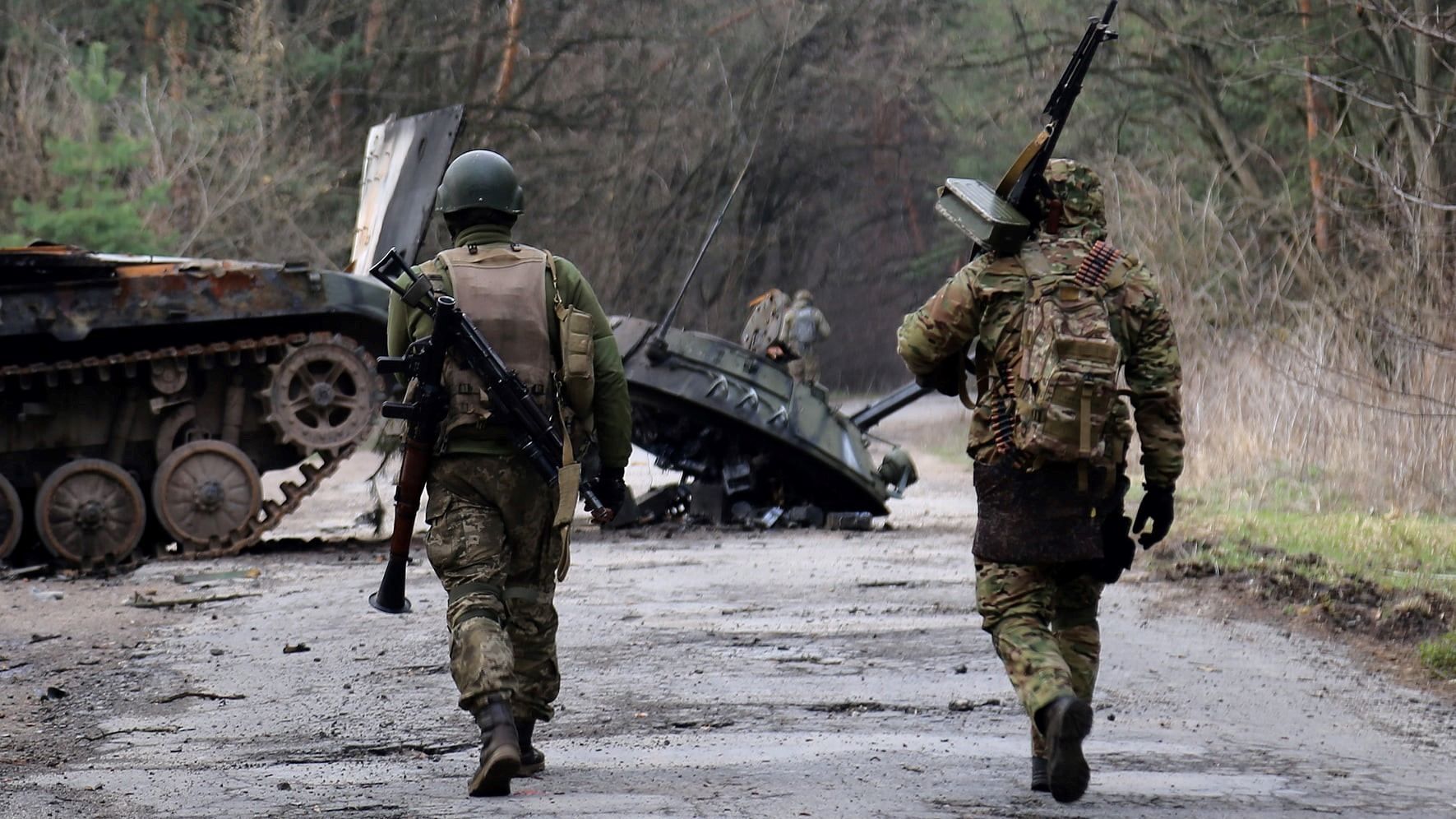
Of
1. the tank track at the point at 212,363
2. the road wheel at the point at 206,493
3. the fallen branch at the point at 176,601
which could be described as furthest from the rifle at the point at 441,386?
the road wheel at the point at 206,493

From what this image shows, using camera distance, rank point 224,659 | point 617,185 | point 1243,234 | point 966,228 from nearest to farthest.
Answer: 1. point 966,228
2. point 224,659
3. point 1243,234
4. point 617,185

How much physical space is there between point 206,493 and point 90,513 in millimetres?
757

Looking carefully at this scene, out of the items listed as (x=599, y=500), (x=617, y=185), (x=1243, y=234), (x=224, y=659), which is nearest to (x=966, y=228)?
(x=599, y=500)

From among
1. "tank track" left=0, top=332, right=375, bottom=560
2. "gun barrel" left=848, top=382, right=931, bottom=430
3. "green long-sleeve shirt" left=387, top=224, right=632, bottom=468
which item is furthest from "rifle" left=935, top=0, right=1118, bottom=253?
"gun barrel" left=848, top=382, right=931, bottom=430

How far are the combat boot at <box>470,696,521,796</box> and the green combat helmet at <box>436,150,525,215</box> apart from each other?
1.50m

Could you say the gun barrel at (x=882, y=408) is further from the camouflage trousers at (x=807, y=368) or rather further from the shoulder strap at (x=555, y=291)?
the camouflage trousers at (x=807, y=368)

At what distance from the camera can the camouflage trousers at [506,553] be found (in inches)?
236

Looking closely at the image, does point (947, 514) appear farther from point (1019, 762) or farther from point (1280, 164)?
point (1019, 762)

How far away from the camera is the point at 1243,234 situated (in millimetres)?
22812

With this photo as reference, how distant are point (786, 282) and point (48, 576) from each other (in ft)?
121

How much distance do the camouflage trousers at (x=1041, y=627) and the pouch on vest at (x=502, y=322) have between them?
1.41 m

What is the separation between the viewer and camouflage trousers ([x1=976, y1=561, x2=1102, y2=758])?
5.48m

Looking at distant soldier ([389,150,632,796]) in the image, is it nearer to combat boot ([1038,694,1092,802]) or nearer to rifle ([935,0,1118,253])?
rifle ([935,0,1118,253])

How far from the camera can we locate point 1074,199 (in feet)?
19.5
